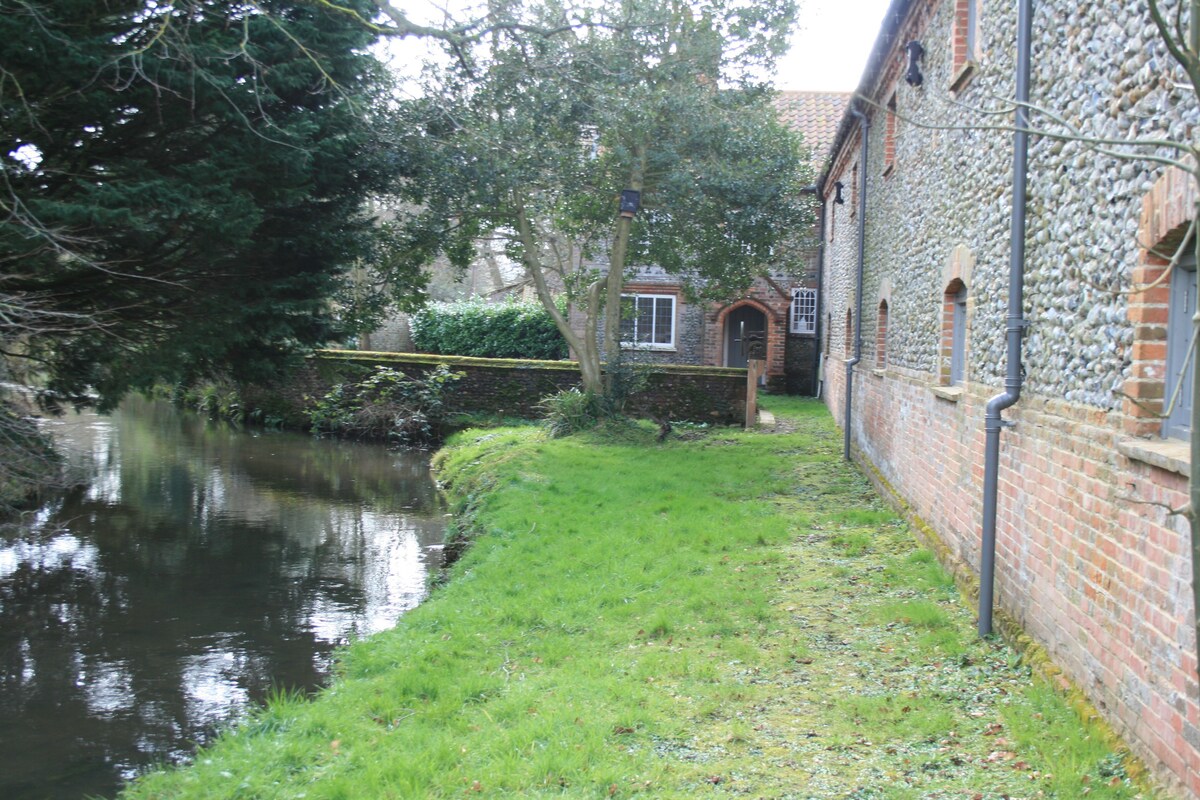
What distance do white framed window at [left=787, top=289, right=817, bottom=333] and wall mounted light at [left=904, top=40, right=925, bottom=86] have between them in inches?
717

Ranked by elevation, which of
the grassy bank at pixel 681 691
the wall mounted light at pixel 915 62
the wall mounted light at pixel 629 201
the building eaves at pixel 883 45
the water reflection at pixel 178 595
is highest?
the building eaves at pixel 883 45

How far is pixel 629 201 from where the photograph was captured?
16.5m

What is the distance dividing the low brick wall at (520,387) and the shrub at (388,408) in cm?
38

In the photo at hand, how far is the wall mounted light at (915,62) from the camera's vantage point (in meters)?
10.4

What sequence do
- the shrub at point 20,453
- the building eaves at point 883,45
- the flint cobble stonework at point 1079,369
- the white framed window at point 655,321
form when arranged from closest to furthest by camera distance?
the flint cobble stonework at point 1079,369
the shrub at point 20,453
the building eaves at point 883,45
the white framed window at point 655,321

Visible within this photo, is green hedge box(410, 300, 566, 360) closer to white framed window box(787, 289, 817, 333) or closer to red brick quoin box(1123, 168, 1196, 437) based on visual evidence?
white framed window box(787, 289, 817, 333)

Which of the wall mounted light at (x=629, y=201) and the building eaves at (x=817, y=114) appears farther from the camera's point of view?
the building eaves at (x=817, y=114)

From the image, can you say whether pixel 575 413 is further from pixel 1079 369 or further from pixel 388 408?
pixel 1079 369

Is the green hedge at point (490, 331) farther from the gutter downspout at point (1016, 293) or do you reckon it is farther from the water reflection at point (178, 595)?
the gutter downspout at point (1016, 293)

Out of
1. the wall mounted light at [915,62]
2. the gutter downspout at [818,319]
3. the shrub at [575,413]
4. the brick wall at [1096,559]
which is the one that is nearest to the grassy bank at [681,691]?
the brick wall at [1096,559]

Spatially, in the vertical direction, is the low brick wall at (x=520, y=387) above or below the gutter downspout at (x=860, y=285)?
below

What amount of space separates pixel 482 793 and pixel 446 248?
43.5 feet

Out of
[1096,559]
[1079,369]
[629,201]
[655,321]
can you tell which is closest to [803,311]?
[655,321]

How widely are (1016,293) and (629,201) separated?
10869mm
